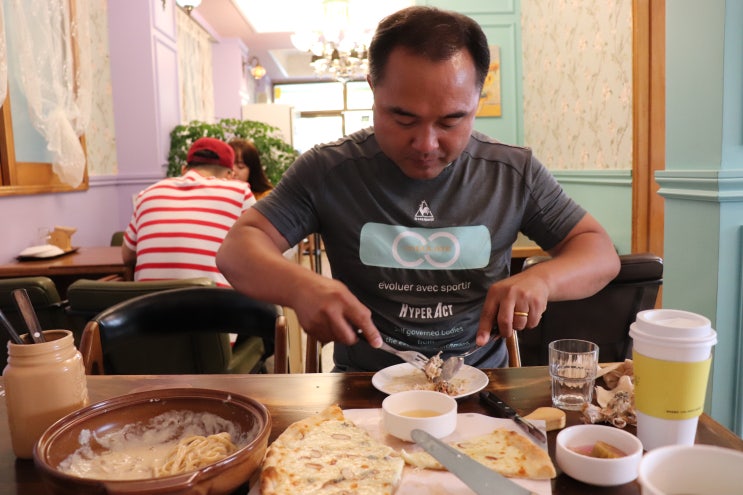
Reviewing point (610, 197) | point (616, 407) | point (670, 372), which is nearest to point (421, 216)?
point (616, 407)

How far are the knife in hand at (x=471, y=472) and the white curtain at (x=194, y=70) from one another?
19.6 feet

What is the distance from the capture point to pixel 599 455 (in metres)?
0.77

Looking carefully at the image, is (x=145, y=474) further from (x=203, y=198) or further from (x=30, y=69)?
(x=30, y=69)

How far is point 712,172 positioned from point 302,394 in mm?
1749

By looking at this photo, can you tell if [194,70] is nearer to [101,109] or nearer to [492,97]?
[101,109]

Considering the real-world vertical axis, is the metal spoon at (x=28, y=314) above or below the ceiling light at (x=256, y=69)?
below

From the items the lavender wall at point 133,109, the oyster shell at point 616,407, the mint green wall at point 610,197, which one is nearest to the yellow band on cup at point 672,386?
the oyster shell at point 616,407

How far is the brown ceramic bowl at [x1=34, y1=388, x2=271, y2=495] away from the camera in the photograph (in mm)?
635

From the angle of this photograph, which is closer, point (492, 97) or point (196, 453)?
point (196, 453)

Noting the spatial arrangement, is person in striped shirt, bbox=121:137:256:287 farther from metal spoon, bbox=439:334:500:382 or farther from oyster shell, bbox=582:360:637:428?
oyster shell, bbox=582:360:637:428

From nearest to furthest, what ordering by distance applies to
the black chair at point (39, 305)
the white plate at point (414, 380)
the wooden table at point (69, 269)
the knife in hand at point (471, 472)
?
1. the knife in hand at point (471, 472)
2. the white plate at point (414, 380)
3. the black chair at point (39, 305)
4. the wooden table at point (69, 269)

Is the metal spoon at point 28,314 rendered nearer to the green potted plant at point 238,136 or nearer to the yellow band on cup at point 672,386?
the yellow band on cup at point 672,386

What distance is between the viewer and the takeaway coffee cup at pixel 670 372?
0.78m

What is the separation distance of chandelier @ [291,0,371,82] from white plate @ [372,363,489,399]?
552cm
